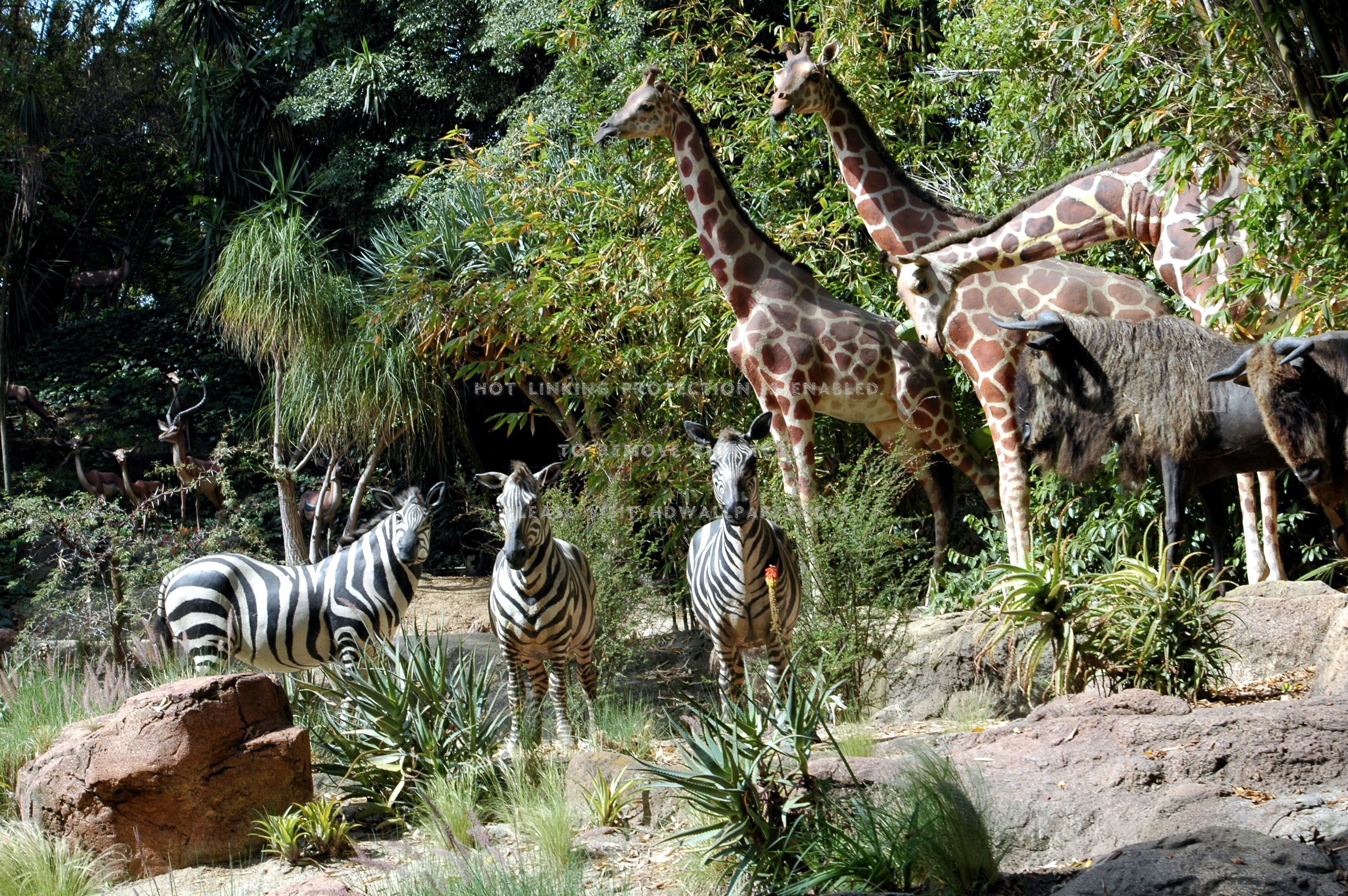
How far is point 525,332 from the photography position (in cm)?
1126

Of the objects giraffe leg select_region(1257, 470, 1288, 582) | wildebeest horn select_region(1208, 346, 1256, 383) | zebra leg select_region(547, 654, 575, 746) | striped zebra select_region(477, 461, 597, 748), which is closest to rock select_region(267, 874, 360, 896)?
striped zebra select_region(477, 461, 597, 748)

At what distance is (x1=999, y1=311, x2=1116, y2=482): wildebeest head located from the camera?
6797 mm

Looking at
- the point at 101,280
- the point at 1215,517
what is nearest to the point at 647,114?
the point at 1215,517

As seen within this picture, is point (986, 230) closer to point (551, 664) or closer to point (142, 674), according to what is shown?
point (551, 664)

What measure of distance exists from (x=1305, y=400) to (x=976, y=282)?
2980 mm

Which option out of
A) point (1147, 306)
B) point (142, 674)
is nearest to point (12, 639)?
point (142, 674)

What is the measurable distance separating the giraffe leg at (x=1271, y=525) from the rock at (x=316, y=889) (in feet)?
20.2

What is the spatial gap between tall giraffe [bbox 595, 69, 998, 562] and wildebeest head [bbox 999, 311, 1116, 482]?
1810 millimetres

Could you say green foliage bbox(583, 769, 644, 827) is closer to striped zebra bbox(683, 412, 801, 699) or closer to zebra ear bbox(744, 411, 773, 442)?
striped zebra bbox(683, 412, 801, 699)

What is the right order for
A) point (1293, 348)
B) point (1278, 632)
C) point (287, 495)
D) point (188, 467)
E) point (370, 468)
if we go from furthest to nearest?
point (370, 468)
point (287, 495)
point (188, 467)
point (1278, 632)
point (1293, 348)

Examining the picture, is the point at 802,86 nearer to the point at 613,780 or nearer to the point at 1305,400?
the point at 1305,400

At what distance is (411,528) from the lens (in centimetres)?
784

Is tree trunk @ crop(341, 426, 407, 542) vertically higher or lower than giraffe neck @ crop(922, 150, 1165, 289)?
lower

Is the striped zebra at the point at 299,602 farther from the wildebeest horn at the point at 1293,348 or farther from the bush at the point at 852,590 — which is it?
the wildebeest horn at the point at 1293,348
